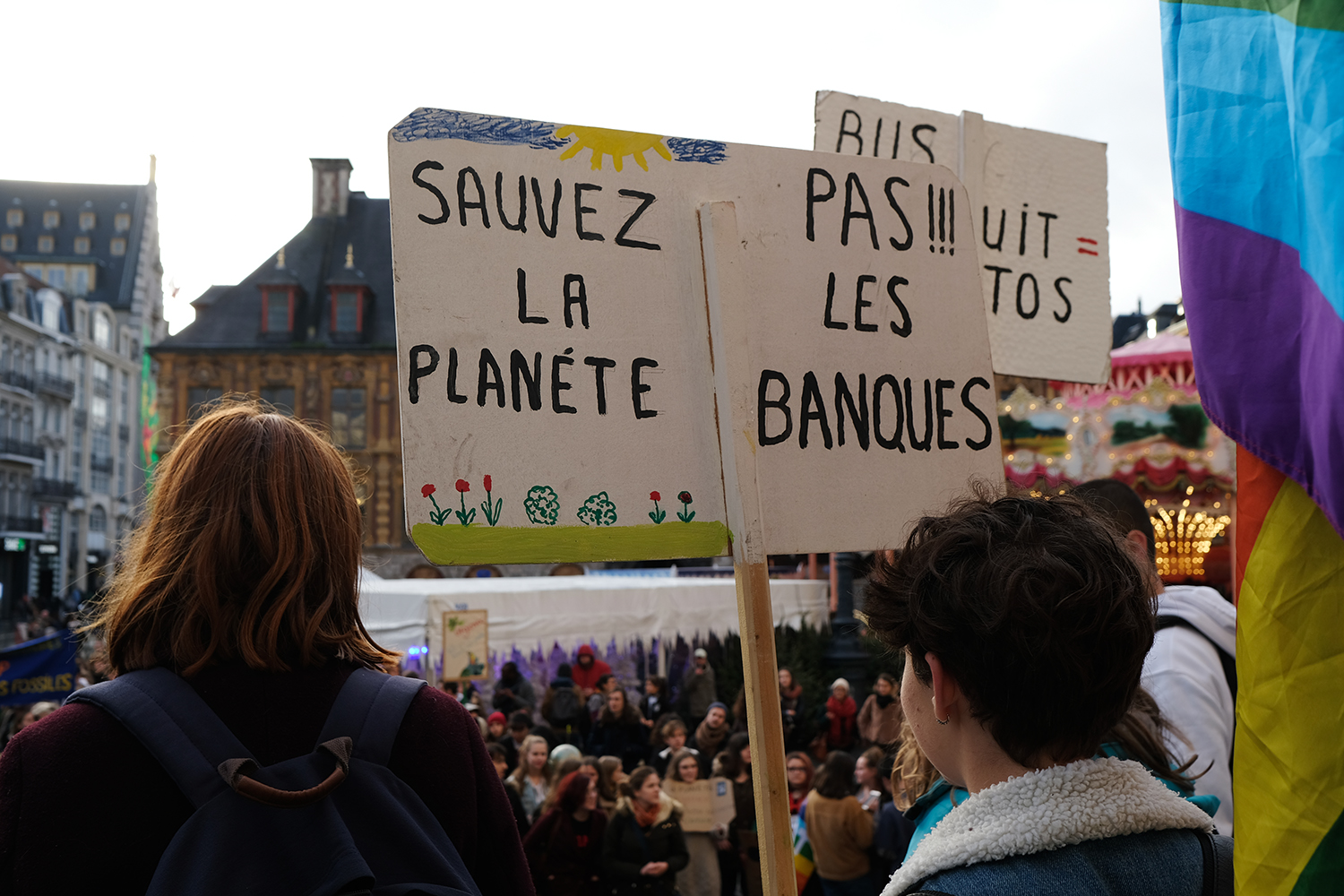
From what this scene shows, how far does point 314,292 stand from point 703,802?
92.9ft

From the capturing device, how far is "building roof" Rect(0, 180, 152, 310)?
5772cm

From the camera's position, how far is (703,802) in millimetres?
6539

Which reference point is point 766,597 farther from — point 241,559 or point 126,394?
point 126,394

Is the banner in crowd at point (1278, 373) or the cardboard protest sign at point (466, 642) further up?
the banner in crowd at point (1278, 373)

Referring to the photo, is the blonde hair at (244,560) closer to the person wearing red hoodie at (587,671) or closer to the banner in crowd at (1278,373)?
the banner in crowd at (1278,373)

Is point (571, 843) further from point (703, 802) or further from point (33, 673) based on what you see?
point (33, 673)

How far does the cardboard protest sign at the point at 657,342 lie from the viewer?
1817 mm

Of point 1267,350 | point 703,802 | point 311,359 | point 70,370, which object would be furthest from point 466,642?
point 70,370

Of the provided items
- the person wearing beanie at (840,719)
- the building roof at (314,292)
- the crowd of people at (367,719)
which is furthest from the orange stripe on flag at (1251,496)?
the building roof at (314,292)

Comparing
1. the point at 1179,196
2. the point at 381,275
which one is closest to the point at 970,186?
the point at 1179,196

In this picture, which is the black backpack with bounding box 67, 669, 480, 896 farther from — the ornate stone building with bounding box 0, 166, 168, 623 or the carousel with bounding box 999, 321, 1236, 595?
the ornate stone building with bounding box 0, 166, 168, 623

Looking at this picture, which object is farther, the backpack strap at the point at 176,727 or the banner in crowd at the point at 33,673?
the banner in crowd at the point at 33,673

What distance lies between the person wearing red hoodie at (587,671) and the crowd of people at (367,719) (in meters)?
10.5

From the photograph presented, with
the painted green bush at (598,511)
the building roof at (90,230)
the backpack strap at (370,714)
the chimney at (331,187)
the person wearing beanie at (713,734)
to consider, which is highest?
the building roof at (90,230)
